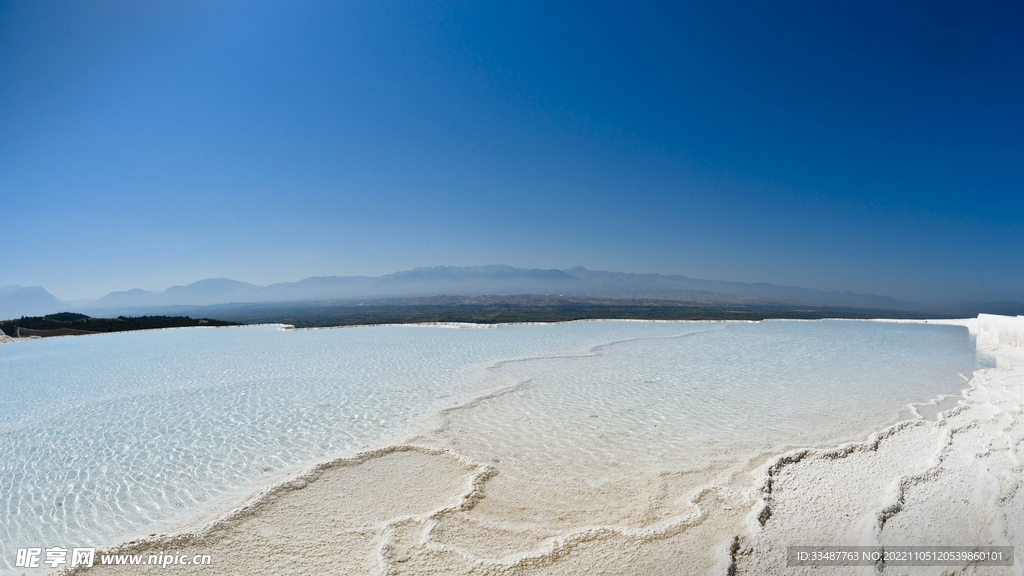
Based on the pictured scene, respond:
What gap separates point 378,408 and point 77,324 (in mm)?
27479

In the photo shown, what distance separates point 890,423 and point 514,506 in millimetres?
5532

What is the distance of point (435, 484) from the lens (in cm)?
427

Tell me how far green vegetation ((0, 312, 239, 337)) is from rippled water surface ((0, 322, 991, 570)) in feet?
34.5

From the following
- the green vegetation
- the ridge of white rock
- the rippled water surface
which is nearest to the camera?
the rippled water surface

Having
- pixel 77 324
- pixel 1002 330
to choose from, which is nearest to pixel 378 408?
pixel 1002 330

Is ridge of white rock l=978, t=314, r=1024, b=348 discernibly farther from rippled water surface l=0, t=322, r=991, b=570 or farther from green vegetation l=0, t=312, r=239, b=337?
green vegetation l=0, t=312, r=239, b=337

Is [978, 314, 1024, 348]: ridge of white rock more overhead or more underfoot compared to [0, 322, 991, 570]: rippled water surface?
more overhead

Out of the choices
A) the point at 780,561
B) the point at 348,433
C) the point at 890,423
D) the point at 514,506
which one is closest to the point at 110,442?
the point at 348,433

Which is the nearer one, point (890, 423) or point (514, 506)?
point (514, 506)

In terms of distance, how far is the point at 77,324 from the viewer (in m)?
23.1

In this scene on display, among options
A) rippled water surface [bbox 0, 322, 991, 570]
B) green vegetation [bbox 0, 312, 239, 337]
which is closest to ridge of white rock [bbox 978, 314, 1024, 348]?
rippled water surface [bbox 0, 322, 991, 570]

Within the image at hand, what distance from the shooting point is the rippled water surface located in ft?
14.7

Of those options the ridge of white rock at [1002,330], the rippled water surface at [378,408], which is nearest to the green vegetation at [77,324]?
the rippled water surface at [378,408]

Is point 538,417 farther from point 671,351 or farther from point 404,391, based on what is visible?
point 671,351
